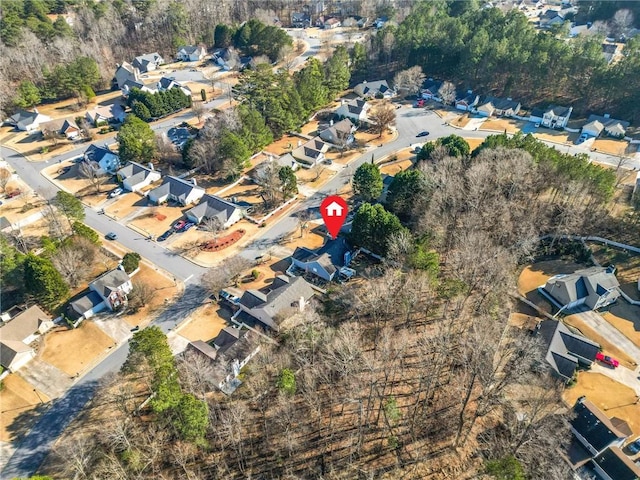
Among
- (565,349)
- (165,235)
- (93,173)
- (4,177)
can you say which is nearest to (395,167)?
(165,235)

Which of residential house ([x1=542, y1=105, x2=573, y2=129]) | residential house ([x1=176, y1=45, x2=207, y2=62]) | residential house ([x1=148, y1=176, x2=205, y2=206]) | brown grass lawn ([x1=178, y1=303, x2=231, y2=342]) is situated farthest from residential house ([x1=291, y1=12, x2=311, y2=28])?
brown grass lawn ([x1=178, y1=303, x2=231, y2=342])

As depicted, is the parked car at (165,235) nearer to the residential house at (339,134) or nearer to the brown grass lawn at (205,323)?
the brown grass lawn at (205,323)

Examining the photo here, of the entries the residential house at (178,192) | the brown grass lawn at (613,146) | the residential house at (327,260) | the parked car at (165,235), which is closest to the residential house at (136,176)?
the residential house at (178,192)

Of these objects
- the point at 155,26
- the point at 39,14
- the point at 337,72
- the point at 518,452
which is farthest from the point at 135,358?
the point at 39,14

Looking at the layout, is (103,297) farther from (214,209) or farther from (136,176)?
(136,176)

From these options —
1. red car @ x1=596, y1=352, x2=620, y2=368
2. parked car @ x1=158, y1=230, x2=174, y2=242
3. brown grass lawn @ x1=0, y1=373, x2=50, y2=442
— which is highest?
red car @ x1=596, y1=352, x2=620, y2=368

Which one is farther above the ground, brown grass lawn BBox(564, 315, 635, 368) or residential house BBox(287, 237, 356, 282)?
residential house BBox(287, 237, 356, 282)

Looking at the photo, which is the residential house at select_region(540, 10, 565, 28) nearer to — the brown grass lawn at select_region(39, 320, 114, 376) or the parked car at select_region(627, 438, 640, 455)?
the parked car at select_region(627, 438, 640, 455)
